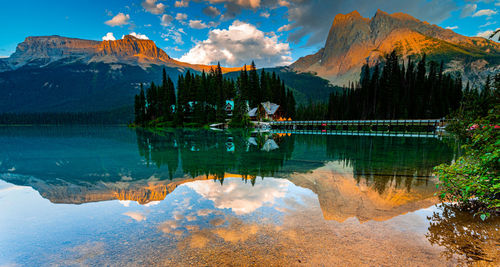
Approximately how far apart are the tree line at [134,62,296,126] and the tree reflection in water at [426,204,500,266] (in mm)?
67854

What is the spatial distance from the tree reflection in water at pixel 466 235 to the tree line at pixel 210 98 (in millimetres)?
67854

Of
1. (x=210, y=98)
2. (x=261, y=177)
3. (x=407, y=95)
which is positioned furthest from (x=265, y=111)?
(x=261, y=177)

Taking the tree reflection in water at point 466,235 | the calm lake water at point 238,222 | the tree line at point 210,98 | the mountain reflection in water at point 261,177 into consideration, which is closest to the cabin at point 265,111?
the tree line at point 210,98

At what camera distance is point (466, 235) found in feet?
16.3

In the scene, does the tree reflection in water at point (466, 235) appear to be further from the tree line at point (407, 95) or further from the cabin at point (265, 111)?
the cabin at point (265, 111)

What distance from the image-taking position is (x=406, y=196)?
802cm

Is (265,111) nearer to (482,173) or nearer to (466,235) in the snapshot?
(482,173)

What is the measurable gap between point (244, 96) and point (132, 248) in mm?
78849

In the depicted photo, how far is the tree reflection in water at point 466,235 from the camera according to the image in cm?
427

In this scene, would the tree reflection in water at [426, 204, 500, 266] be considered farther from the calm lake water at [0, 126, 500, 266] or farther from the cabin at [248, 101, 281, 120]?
the cabin at [248, 101, 281, 120]

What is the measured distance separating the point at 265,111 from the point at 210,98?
2048 centimetres

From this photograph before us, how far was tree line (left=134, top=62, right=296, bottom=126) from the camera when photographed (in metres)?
77.4

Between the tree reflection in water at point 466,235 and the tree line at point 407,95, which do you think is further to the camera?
the tree line at point 407,95

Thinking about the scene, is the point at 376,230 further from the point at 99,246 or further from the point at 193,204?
the point at 99,246
